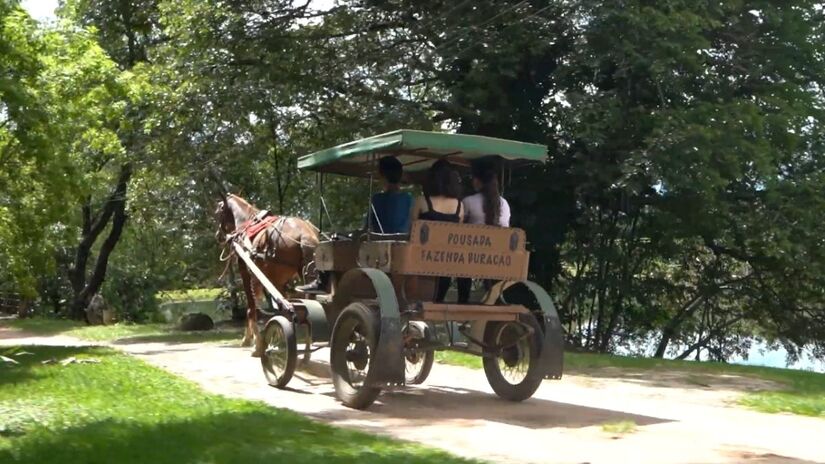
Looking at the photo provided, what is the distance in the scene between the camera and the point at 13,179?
1953 centimetres

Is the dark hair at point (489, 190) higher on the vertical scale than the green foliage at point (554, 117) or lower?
lower

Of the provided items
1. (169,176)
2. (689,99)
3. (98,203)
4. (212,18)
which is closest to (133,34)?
(169,176)

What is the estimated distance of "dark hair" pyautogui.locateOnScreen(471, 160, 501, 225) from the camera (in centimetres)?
1056

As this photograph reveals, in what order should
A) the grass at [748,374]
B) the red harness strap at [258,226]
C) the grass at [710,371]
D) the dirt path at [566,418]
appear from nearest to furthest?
the dirt path at [566,418]
the grass at [748,374]
the grass at [710,371]
the red harness strap at [258,226]

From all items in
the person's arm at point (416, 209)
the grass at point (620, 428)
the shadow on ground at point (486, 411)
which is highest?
the person's arm at point (416, 209)

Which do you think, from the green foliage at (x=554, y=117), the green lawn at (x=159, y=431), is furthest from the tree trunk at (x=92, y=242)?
the green lawn at (x=159, y=431)

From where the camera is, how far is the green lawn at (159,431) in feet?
22.8

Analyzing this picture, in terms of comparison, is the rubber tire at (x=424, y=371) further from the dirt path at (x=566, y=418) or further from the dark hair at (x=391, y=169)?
the dark hair at (x=391, y=169)

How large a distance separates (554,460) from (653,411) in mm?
3391

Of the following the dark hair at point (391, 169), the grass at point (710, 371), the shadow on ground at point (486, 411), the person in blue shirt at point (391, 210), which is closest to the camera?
the shadow on ground at point (486, 411)

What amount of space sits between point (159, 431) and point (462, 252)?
11.6 feet

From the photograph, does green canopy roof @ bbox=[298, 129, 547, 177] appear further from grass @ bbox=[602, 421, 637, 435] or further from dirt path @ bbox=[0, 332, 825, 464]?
grass @ bbox=[602, 421, 637, 435]

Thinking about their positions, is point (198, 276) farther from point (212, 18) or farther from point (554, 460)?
point (554, 460)

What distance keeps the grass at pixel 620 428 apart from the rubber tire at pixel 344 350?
218 cm
